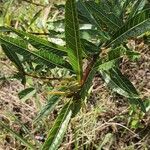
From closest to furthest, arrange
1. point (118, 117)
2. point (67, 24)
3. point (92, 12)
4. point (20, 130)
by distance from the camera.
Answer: point (67, 24)
point (92, 12)
point (118, 117)
point (20, 130)

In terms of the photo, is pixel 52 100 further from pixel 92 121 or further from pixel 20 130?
pixel 20 130

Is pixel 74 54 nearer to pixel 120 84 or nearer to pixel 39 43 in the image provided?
pixel 39 43

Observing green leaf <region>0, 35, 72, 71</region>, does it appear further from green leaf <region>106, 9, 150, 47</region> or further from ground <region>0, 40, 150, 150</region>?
ground <region>0, 40, 150, 150</region>

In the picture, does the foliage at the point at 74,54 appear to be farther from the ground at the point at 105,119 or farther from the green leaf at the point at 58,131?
the ground at the point at 105,119

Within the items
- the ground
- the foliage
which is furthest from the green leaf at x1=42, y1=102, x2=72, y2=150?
the ground

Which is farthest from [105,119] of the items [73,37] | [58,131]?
[73,37]

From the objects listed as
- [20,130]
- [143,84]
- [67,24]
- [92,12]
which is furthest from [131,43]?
[67,24]

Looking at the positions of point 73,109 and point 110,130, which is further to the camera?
point 110,130
